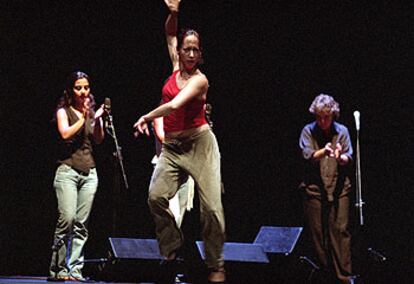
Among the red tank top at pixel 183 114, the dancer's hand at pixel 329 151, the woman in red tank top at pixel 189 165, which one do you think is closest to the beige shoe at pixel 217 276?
the woman in red tank top at pixel 189 165

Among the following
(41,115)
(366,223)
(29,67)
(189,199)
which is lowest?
(366,223)

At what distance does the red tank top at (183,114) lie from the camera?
4801 millimetres

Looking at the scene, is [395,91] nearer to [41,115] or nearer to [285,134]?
[285,134]

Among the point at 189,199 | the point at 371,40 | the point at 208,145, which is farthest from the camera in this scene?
the point at 371,40

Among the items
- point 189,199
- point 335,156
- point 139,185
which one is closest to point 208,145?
point 189,199

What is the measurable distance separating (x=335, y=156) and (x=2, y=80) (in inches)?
143

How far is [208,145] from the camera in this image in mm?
4848

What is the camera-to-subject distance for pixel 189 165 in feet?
15.8

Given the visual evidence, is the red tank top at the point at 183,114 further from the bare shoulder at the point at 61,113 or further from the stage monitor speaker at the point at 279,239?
the stage monitor speaker at the point at 279,239

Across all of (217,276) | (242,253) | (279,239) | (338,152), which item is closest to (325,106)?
(338,152)

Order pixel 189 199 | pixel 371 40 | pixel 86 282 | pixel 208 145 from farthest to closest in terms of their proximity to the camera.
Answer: pixel 371 40 < pixel 189 199 < pixel 86 282 < pixel 208 145

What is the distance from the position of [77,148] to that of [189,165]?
1522mm

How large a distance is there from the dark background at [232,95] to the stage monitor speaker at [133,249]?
1.70 m

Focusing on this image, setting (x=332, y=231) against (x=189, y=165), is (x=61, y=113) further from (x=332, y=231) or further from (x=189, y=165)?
(x=332, y=231)
